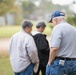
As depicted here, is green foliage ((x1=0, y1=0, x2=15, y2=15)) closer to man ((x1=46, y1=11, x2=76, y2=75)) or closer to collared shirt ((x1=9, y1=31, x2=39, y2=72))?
collared shirt ((x1=9, y1=31, x2=39, y2=72))

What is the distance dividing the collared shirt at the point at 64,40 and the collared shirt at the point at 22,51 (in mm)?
840

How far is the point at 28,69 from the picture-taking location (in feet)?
18.3

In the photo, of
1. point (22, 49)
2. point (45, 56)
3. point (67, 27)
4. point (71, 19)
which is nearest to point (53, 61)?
point (67, 27)

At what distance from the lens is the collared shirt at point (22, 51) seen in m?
5.36

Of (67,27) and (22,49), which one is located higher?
(67,27)

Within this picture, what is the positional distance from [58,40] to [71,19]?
14405mm

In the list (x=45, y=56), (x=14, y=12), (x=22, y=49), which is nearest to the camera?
(x=22, y=49)

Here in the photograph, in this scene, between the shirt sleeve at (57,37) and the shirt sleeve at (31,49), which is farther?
the shirt sleeve at (31,49)

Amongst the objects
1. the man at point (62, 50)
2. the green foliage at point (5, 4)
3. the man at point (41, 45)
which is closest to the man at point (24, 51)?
the man at point (41, 45)

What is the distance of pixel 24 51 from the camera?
5.40 metres

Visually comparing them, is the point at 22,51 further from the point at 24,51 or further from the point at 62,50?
the point at 62,50

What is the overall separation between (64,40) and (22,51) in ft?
3.51

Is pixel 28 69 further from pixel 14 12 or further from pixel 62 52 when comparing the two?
pixel 14 12

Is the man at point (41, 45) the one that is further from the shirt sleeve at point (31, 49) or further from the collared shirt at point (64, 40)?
the collared shirt at point (64, 40)
